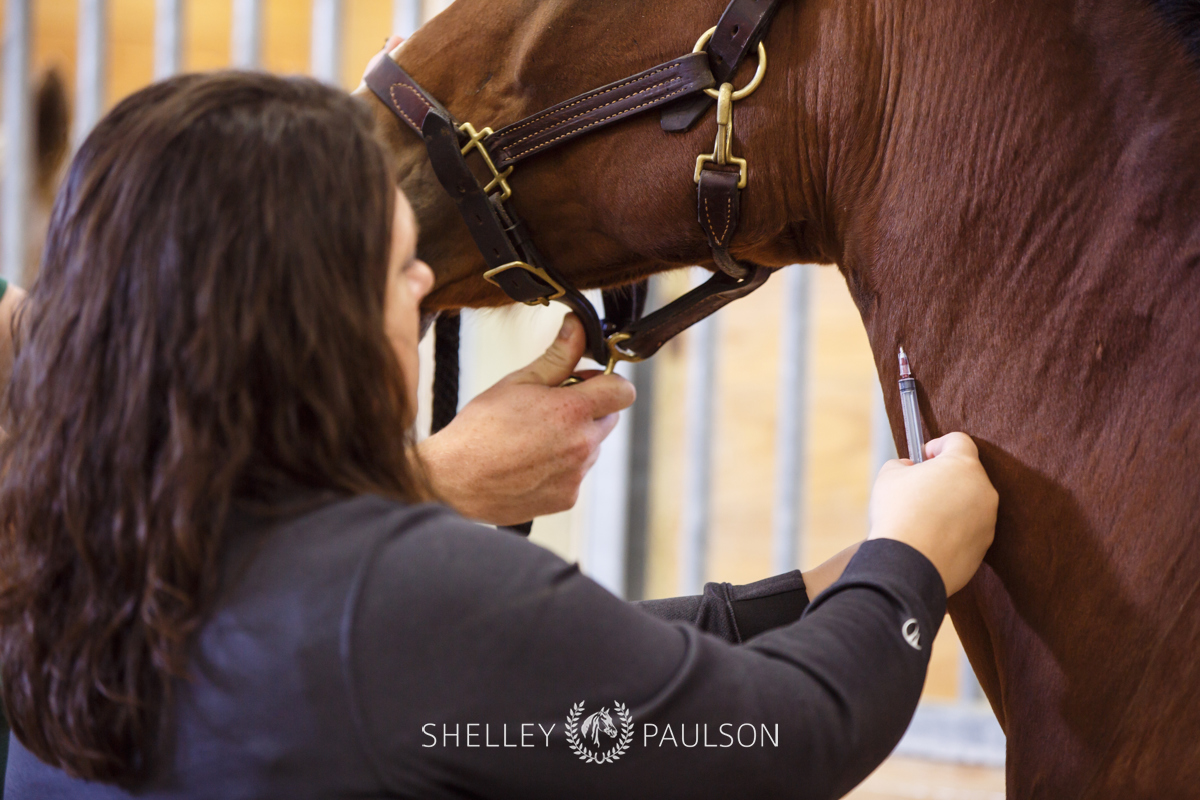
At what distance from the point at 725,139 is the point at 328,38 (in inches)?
60.4

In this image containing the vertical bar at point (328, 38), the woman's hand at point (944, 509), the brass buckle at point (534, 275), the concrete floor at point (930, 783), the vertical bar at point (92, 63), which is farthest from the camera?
the vertical bar at point (92, 63)

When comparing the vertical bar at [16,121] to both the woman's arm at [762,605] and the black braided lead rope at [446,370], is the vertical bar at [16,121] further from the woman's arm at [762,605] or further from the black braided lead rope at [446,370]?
the woman's arm at [762,605]

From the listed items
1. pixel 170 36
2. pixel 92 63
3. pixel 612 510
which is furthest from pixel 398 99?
pixel 92 63

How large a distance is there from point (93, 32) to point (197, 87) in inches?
77.2

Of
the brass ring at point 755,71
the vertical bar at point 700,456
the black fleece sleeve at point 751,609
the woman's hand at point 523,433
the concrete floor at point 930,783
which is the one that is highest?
the brass ring at point 755,71

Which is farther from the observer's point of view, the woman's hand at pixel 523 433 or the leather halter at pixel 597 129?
the woman's hand at pixel 523 433

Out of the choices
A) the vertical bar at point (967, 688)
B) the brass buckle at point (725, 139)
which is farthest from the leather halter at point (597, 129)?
the vertical bar at point (967, 688)

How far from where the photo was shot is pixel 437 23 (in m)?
0.88

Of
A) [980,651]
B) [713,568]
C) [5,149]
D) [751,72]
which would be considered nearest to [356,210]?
[751,72]

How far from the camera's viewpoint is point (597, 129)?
81 centimetres

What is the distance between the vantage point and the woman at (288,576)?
0.46 meters

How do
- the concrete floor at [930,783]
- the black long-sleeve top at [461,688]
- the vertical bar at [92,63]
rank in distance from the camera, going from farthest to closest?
the vertical bar at [92,63], the concrete floor at [930,783], the black long-sleeve top at [461,688]

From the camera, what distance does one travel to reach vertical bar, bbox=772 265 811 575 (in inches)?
73.9

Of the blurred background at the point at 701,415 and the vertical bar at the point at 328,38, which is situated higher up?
the vertical bar at the point at 328,38
